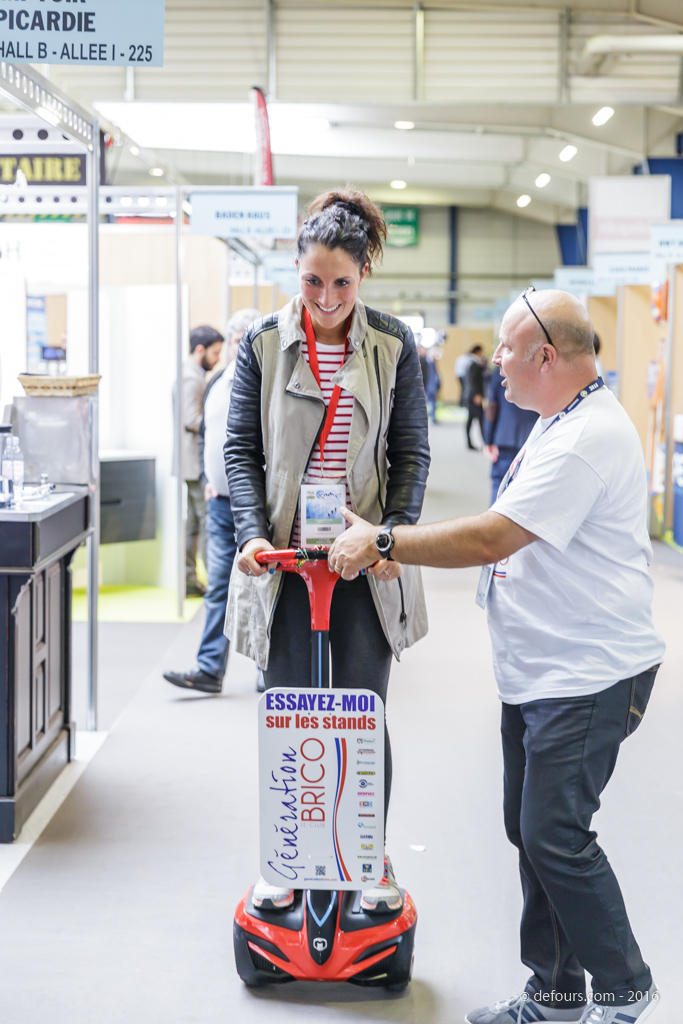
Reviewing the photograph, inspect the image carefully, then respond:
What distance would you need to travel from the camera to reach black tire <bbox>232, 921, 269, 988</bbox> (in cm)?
227

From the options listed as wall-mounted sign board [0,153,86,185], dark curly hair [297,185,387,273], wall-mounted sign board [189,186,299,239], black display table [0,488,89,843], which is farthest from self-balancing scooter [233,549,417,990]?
wall-mounted sign board [189,186,299,239]

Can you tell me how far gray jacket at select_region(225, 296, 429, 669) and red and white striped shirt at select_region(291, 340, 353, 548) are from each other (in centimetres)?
2

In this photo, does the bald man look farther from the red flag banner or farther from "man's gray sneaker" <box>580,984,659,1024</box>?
the red flag banner

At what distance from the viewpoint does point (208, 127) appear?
13.0m

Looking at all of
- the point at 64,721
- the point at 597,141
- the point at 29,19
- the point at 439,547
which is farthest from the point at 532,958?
the point at 597,141

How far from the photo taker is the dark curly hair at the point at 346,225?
2053 mm

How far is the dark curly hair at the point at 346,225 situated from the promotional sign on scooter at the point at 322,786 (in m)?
0.86

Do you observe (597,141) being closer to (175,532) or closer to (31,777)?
(175,532)

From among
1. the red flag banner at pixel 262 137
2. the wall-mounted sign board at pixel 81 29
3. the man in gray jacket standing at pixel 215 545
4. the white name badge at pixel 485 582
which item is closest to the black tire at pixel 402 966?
the white name badge at pixel 485 582

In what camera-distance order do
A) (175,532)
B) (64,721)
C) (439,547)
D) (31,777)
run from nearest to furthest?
(439,547), (31,777), (64,721), (175,532)

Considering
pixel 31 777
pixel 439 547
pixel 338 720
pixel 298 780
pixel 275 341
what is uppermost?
pixel 275 341

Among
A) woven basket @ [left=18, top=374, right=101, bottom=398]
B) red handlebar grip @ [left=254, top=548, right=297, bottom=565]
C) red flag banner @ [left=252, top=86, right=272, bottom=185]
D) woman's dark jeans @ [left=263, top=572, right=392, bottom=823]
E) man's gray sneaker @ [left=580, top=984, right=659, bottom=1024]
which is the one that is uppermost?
red flag banner @ [left=252, top=86, right=272, bottom=185]

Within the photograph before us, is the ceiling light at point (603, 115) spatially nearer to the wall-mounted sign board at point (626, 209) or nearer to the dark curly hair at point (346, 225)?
the wall-mounted sign board at point (626, 209)

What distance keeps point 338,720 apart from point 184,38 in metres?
9.65
